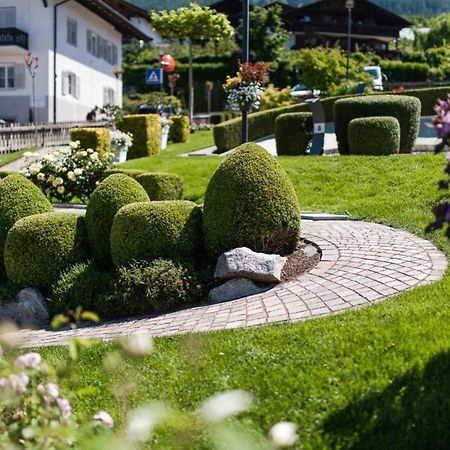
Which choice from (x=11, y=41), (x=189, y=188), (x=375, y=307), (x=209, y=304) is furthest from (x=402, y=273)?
(x=11, y=41)

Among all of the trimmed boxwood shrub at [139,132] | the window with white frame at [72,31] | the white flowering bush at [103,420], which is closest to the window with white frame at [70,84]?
the window with white frame at [72,31]

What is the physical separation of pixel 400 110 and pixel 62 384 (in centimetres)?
1247

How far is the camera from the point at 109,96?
1741 inches

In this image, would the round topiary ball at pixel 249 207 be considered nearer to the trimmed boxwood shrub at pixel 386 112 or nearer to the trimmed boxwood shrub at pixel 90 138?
the trimmed boxwood shrub at pixel 386 112

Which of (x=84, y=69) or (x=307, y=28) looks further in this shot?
(x=307, y=28)

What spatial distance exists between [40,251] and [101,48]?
37393 millimetres

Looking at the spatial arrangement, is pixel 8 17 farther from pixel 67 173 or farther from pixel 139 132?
pixel 67 173

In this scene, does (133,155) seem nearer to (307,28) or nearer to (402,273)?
(402,273)

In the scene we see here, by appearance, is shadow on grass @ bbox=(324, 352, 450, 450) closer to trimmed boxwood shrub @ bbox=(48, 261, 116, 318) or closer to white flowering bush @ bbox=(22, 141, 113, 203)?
trimmed boxwood shrub @ bbox=(48, 261, 116, 318)

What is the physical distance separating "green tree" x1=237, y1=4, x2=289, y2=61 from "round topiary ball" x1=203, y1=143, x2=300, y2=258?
47844mm

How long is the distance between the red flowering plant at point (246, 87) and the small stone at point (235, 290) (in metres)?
8.14

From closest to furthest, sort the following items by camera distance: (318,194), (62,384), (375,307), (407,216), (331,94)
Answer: (62,384), (375,307), (407,216), (318,194), (331,94)

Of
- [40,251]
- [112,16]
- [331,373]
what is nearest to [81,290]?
[40,251]

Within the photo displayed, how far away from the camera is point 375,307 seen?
515 centimetres
